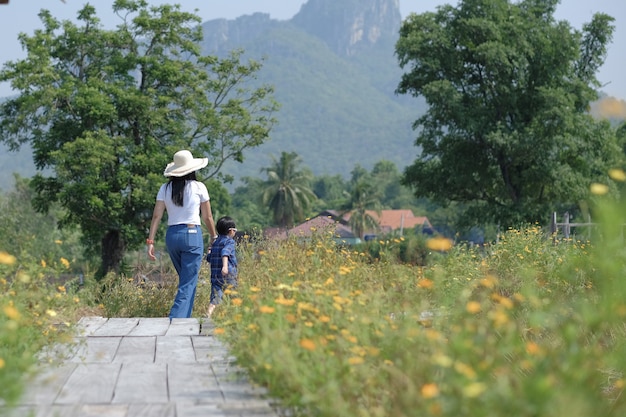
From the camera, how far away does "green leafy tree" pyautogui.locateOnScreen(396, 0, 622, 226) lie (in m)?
35.6

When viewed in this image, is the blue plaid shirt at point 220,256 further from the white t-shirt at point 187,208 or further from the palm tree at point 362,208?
the palm tree at point 362,208

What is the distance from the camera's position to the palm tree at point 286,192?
→ 84.8m

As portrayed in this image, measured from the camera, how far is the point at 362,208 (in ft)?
293

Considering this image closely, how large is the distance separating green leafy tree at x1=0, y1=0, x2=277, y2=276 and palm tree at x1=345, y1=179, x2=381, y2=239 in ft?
164

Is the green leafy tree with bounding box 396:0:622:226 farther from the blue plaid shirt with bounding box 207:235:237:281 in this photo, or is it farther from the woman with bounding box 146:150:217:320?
the woman with bounding box 146:150:217:320

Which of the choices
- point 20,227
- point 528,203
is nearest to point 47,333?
point 528,203

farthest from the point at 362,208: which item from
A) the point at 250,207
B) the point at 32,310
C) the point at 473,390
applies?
the point at 473,390

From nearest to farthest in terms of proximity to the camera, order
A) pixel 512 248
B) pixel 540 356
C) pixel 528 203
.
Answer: pixel 540 356, pixel 512 248, pixel 528 203

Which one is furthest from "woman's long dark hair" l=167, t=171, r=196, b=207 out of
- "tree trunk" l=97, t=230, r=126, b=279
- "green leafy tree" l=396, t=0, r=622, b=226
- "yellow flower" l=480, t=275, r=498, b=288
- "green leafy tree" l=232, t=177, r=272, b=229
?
"green leafy tree" l=232, t=177, r=272, b=229

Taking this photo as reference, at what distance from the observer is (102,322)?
25.3 feet

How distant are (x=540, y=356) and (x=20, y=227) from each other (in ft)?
205

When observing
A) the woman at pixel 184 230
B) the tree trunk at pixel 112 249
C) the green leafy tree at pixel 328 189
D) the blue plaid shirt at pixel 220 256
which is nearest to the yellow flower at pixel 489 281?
the woman at pixel 184 230

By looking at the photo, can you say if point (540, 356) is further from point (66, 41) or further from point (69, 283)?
point (66, 41)

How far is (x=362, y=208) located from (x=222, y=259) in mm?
80371
